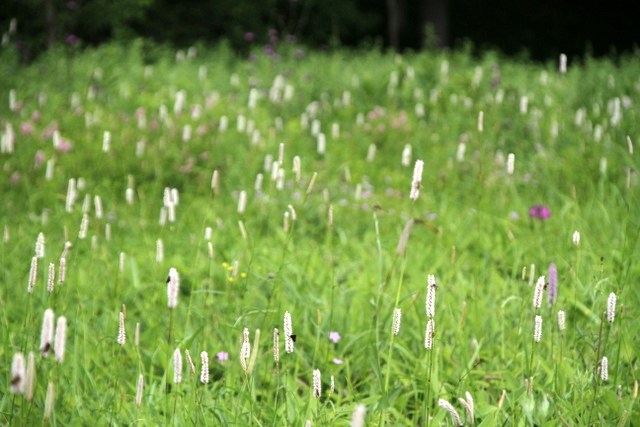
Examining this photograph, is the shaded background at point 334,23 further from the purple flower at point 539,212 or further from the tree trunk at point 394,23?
the purple flower at point 539,212

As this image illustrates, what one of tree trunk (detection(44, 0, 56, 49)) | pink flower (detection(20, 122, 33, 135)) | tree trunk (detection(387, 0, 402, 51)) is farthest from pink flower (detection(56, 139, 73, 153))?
tree trunk (detection(387, 0, 402, 51))

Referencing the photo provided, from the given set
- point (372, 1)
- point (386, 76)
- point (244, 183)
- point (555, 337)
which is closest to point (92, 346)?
point (555, 337)

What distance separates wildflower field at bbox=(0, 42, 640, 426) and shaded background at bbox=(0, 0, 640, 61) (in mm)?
3215

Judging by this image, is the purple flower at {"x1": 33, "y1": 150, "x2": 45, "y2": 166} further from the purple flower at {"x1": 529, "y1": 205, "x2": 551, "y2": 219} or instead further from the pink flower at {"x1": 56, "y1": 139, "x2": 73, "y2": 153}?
the purple flower at {"x1": 529, "y1": 205, "x2": 551, "y2": 219}

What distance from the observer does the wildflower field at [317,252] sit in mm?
1737

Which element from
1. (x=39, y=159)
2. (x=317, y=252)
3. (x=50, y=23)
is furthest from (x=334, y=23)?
(x=317, y=252)

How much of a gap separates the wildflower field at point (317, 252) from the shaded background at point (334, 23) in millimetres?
3215

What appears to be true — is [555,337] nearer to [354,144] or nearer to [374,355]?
[374,355]

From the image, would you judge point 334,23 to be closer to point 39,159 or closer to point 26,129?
point 26,129

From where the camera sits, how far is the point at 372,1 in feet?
76.7

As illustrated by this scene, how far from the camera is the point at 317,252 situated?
10.6ft

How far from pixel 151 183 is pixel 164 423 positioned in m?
3.16

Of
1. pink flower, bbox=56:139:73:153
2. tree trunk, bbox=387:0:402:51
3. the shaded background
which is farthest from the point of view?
tree trunk, bbox=387:0:402:51

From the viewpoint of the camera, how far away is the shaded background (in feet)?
36.9
